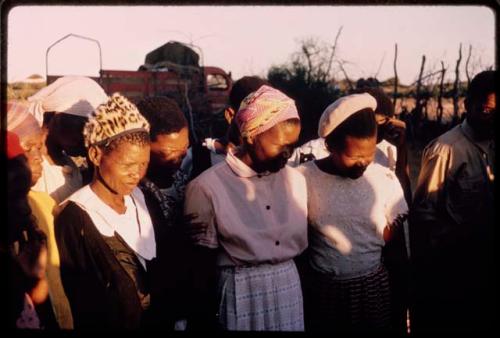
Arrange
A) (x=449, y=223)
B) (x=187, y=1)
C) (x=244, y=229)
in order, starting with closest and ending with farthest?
1. (x=187, y=1)
2. (x=244, y=229)
3. (x=449, y=223)

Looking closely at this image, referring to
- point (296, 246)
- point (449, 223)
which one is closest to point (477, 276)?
point (449, 223)

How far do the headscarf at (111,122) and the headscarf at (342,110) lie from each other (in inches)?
36.2

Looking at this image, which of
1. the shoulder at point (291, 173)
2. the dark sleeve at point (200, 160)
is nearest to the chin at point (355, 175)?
the shoulder at point (291, 173)

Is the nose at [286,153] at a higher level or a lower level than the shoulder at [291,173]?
higher

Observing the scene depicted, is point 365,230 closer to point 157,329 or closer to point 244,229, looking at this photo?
point 244,229

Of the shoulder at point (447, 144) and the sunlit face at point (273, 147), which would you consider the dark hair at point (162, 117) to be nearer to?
the sunlit face at point (273, 147)

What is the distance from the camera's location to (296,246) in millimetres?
2494

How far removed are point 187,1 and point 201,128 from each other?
9566 mm

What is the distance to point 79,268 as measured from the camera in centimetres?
209

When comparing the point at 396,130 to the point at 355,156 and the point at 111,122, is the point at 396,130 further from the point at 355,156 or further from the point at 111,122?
the point at 111,122

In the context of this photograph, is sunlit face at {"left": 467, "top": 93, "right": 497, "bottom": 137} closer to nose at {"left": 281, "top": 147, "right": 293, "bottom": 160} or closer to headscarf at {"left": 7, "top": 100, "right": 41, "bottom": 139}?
nose at {"left": 281, "top": 147, "right": 293, "bottom": 160}

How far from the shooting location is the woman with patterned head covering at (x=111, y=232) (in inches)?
82.3

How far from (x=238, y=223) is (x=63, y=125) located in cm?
102

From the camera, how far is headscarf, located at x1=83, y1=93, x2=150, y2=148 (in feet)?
7.38
